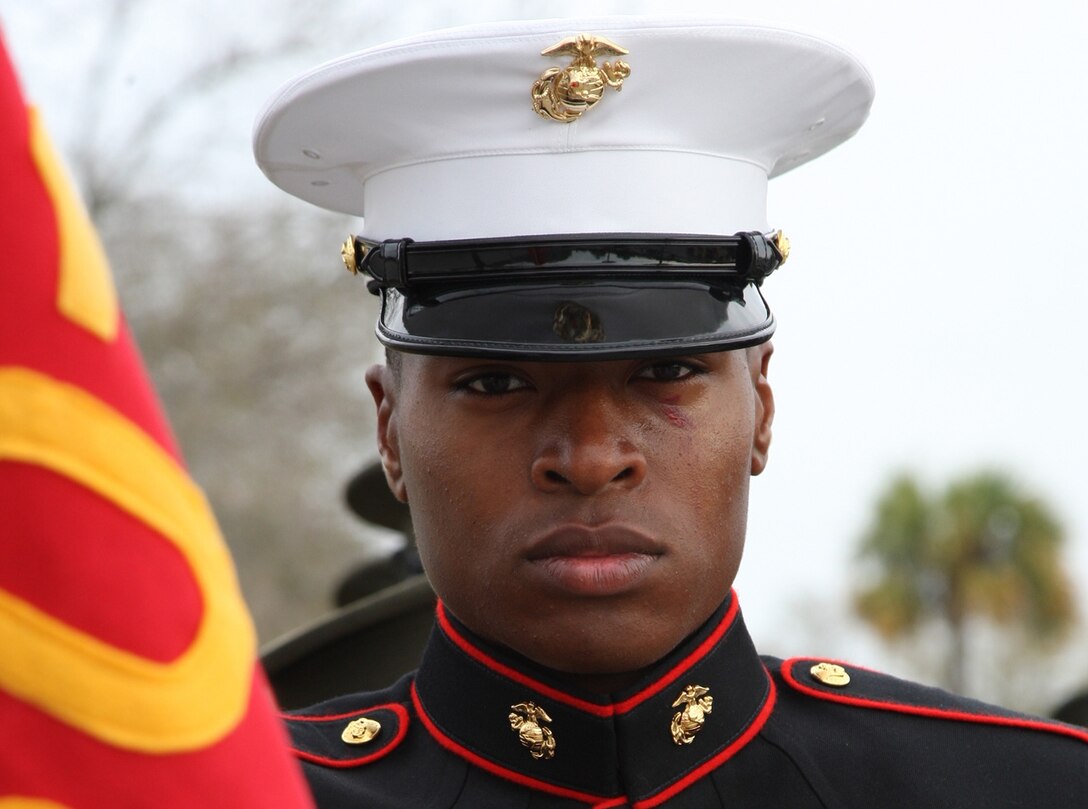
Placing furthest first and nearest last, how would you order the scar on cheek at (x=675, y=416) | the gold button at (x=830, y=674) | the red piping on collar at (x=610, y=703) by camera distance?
the gold button at (x=830, y=674) → the red piping on collar at (x=610, y=703) → the scar on cheek at (x=675, y=416)

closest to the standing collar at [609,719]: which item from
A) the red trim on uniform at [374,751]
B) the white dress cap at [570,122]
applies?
the red trim on uniform at [374,751]

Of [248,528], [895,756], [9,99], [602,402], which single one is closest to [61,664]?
[9,99]

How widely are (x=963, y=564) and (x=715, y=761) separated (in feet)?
54.0

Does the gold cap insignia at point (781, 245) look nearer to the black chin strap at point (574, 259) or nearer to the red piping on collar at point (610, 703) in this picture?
the black chin strap at point (574, 259)

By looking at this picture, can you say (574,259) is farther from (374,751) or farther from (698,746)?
(374,751)

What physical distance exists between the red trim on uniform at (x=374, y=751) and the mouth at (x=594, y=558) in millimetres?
553

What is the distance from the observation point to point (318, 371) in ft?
48.1

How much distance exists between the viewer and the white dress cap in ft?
6.91

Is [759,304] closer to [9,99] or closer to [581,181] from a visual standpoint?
[581,181]

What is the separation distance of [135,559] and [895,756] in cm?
153

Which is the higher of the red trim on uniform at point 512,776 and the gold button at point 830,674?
the red trim on uniform at point 512,776

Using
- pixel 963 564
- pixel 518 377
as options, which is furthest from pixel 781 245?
pixel 963 564

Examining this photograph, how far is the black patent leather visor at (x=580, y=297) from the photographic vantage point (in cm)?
199

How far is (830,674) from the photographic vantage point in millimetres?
2482
